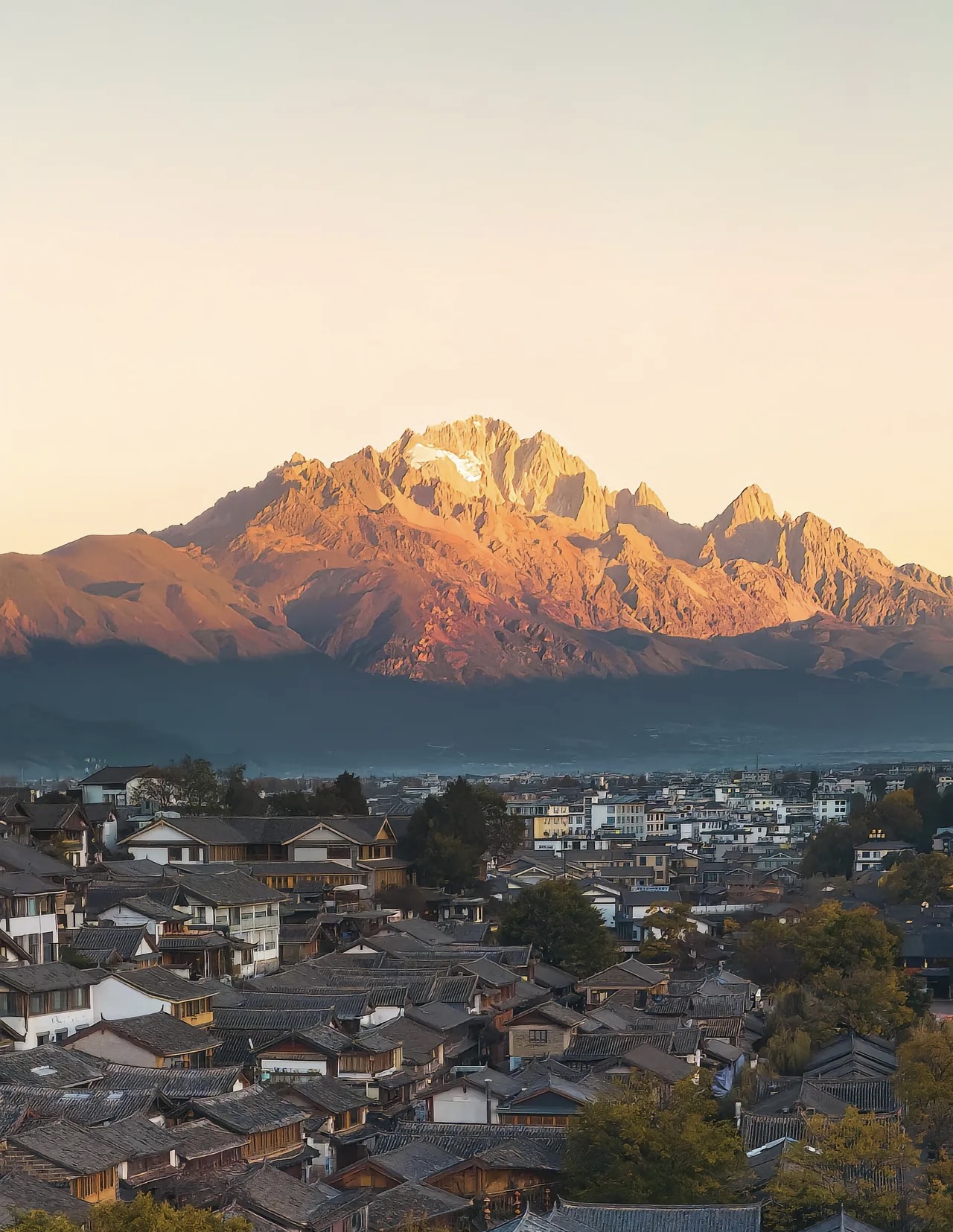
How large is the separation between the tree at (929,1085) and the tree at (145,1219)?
12.7 metres

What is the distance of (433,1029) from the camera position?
37.8 meters

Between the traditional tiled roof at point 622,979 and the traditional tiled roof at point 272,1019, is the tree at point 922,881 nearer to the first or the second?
the traditional tiled roof at point 622,979

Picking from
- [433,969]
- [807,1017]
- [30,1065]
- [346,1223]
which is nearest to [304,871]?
[433,969]

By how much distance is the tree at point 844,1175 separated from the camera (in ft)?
77.9

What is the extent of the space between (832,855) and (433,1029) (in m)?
46.6

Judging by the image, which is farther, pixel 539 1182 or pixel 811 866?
pixel 811 866

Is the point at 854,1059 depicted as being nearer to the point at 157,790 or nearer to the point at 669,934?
the point at 669,934

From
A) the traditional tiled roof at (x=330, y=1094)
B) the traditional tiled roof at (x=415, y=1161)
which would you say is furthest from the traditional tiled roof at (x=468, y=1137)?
the traditional tiled roof at (x=330, y=1094)

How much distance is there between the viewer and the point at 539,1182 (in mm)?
27250

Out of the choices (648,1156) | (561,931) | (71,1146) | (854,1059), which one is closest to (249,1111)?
(71,1146)

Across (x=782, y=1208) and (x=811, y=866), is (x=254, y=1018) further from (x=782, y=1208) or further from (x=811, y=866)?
(x=811, y=866)

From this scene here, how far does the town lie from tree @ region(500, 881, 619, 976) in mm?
97

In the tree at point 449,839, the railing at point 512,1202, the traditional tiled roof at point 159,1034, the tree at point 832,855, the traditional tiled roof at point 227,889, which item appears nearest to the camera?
the railing at point 512,1202

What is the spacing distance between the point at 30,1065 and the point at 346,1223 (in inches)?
269
